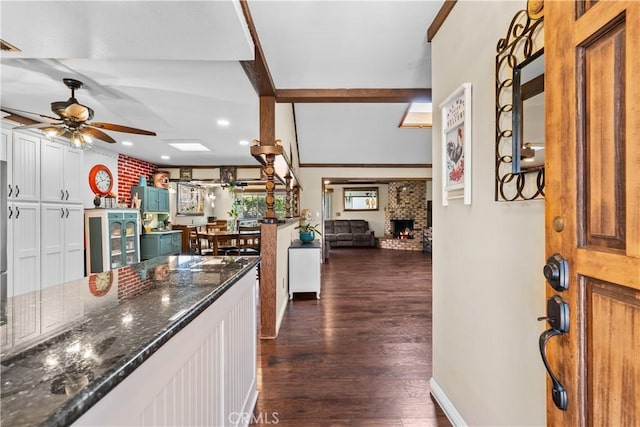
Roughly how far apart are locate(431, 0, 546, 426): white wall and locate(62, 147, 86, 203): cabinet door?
478cm

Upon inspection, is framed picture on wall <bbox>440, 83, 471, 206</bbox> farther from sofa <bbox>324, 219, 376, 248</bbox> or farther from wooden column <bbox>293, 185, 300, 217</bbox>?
sofa <bbox>324, 219, 376, 248</bbox>

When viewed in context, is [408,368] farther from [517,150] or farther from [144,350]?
[144,350]

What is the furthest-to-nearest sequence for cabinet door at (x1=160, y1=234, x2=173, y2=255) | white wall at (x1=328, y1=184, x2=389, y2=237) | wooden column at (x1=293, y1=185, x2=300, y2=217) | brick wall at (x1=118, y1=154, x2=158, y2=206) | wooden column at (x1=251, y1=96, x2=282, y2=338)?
white wall at (x1=328, y1=184, x2=389, y2=237) < wooden column at (x1=293, y1=185, x2=300, y2=217) < cabinet door at (x1=160, y1=234, x2=173, y2=255) < brick wall at (x1=118, y1=154, x2=158, y2=206) < wooden column at (x1=251, y1=96, x2=282, y2=338)

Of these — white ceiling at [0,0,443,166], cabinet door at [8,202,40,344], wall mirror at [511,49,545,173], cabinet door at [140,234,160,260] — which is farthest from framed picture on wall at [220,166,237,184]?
wall mirror at [511,49,545,173]

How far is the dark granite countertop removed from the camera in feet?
1.62

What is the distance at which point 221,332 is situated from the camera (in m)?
1.33

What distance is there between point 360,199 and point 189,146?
7.20m

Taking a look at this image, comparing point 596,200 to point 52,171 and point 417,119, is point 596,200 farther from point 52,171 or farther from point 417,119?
point 52,171

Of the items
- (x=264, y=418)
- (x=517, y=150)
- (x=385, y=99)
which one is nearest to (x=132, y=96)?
(x=385, y=99)

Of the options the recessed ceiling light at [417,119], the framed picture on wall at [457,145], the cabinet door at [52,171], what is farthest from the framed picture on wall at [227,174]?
the framed picture on wall at [457,145]

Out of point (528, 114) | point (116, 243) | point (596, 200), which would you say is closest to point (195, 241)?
point (116, 243)

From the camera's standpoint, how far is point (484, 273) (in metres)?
1.47

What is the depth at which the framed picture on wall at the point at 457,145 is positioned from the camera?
5.24ft

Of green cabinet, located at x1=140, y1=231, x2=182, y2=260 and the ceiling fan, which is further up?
the ceiling fan
